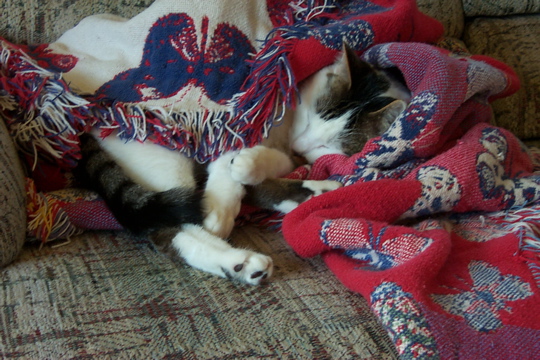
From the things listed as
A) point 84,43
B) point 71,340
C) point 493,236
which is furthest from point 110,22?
point 493,236

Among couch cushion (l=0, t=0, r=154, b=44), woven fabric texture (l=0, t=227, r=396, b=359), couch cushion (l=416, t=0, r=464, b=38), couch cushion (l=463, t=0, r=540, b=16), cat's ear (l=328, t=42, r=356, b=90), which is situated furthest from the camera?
couch cushion (l=463, t=0, r=540, b=16)

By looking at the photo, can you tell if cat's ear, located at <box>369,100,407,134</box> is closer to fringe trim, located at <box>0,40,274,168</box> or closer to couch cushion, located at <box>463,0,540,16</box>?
fringe trim, located at <box>0,40,274,168</box>

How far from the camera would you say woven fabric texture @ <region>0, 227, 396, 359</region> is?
631mm

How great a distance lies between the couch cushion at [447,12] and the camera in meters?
1.61

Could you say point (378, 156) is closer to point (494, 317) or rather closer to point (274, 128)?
point (274, 128)

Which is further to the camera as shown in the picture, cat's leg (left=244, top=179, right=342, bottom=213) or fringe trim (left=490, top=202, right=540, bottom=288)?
cat's leg (left=244, top=179, right=342, bottom=213)

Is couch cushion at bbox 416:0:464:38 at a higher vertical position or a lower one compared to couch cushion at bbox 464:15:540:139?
higher

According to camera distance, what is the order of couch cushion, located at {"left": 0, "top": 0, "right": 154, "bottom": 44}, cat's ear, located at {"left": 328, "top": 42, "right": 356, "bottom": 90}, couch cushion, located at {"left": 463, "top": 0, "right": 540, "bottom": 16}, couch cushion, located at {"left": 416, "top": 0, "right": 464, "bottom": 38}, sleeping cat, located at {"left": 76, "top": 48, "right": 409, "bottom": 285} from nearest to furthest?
sleeping cat, located at {"left": 76, "top": 48, "right": 409, "bottom": 285} < cat's ear, located at {"left": 328, "top": 42, "right": 356, "bottom": 90} < couch cushion, located at {"left": 0, "top": 0, "right": 154, "bottom": 44} < couch cushion, located at {"left": 416, "top": 0, "right": 464, "bottom": 38} < couch cushion, located at {"left": 463, "top": 0, "right": 540, "bottom": 16}

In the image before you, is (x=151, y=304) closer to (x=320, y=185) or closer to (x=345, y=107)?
(x=320, y=185)

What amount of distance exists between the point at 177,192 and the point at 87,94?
0.33 m

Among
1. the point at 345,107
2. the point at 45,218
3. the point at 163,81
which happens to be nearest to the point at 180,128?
the point at 163,81

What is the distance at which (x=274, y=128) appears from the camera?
1.18m

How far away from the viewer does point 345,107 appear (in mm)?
1162

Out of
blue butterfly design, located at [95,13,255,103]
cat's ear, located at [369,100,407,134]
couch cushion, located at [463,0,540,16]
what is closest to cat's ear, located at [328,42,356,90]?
cat's ear, located at [369,100,407,134]
